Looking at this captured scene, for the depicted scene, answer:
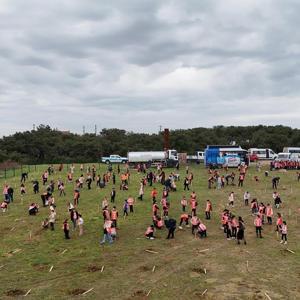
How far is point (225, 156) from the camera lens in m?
65.7

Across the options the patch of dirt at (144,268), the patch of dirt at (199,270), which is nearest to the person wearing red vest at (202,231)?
the patch of dirt at (199,270)

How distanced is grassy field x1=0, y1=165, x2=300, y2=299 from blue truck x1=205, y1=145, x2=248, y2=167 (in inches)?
1131

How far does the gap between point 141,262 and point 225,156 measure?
142 feet

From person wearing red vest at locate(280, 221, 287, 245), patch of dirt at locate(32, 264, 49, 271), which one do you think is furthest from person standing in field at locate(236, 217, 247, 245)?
patch of dirt at locate(32, 264, 49, 271)

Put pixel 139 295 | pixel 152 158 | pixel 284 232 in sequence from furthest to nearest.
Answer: pixel 152 158
pixel 284 232
pixel 139 295

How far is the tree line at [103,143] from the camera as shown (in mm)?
99250

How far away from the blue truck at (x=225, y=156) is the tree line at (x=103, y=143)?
34.0m

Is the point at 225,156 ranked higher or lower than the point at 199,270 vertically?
higher

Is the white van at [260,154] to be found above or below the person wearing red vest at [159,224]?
above

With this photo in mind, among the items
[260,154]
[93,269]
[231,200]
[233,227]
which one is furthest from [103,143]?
[93,269]

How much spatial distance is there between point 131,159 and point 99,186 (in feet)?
72.8

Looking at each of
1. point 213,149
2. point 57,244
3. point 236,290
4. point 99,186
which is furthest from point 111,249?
point 213,149

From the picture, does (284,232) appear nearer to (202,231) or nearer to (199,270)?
(202,231)

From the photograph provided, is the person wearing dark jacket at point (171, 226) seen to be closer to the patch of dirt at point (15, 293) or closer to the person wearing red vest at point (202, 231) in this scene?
the person wearing red vest at point (202, 231)
